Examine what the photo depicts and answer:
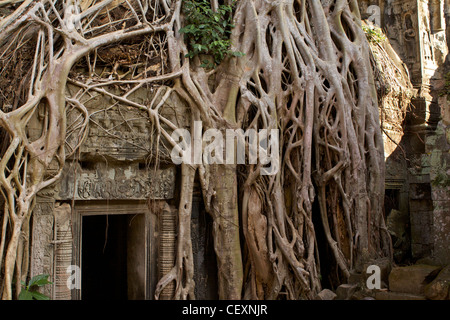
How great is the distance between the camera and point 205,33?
199 inches

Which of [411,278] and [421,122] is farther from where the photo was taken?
[421,122]

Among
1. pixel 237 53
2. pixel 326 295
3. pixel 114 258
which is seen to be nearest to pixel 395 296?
pixel 326 295

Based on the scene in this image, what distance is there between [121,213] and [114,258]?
1857 mm

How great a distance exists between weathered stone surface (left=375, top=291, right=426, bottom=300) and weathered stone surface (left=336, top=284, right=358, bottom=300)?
0.32 meters

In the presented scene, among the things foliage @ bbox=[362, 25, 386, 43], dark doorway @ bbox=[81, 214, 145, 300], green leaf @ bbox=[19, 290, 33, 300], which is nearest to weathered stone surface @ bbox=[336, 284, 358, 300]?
dark doorway @ bbox=[81, 214, 145, 300]

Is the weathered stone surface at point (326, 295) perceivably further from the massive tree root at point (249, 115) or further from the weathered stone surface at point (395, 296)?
the weathered stone surface at point (395, 296)

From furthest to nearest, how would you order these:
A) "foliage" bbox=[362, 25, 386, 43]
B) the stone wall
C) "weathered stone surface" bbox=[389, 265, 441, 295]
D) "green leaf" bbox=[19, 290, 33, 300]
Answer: "foliage" bbox=[362, 25, 386, 43] → the stone wall → "weathered stone surface" bbox=[389, 265, 441, 295] → "green leaf" bbox=[19, 290, 33, 300]

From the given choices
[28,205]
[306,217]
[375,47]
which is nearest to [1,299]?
[28,205]

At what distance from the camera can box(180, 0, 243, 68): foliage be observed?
5043 millimetres

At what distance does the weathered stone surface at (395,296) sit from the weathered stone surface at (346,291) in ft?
1.05

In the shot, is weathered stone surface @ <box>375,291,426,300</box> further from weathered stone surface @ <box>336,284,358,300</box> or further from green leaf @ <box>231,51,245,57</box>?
green leaf @ <box>231,51,245,57</box>

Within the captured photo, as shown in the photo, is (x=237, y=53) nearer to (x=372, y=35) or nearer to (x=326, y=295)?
(x=326, y=295)

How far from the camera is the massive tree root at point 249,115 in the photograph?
13.7 ft

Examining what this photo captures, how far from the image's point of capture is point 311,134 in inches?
204
